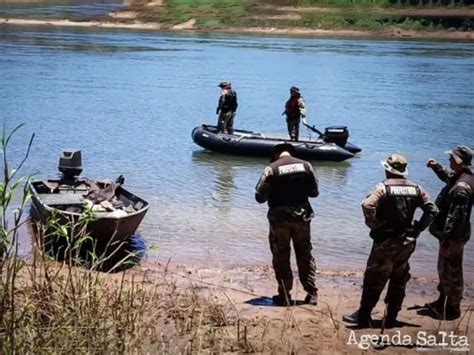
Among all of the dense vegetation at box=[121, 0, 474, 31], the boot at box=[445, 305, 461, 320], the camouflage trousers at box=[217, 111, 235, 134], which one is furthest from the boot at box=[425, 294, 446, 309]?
the dense vegetation at box=[121, 0, 474, 31]

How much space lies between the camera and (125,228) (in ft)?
34.9

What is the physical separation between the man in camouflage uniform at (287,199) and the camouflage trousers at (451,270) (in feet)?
4.23

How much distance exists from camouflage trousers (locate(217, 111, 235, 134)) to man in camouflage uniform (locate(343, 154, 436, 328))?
1230 centimetres

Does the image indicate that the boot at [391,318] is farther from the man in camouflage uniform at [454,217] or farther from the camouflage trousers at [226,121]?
the camouflage trousers at [226,121]

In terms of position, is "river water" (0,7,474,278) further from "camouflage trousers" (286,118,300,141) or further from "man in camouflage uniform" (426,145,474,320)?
"man in camouflage uniform" (426,145,474,320)

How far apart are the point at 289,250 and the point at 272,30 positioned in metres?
62.3

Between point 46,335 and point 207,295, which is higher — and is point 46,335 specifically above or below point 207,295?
above

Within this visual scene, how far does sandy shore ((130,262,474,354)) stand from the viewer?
7.26 m

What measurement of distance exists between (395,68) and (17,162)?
94.1 feet

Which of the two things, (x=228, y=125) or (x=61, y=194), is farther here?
(x=228, y=125)

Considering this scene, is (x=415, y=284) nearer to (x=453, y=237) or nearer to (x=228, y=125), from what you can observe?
(x=453, y=237)

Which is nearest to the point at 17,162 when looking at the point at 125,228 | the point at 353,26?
the point at 125,228

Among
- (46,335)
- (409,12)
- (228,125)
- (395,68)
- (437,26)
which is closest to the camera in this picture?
(46,335)

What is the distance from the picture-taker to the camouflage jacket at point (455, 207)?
738 cm
